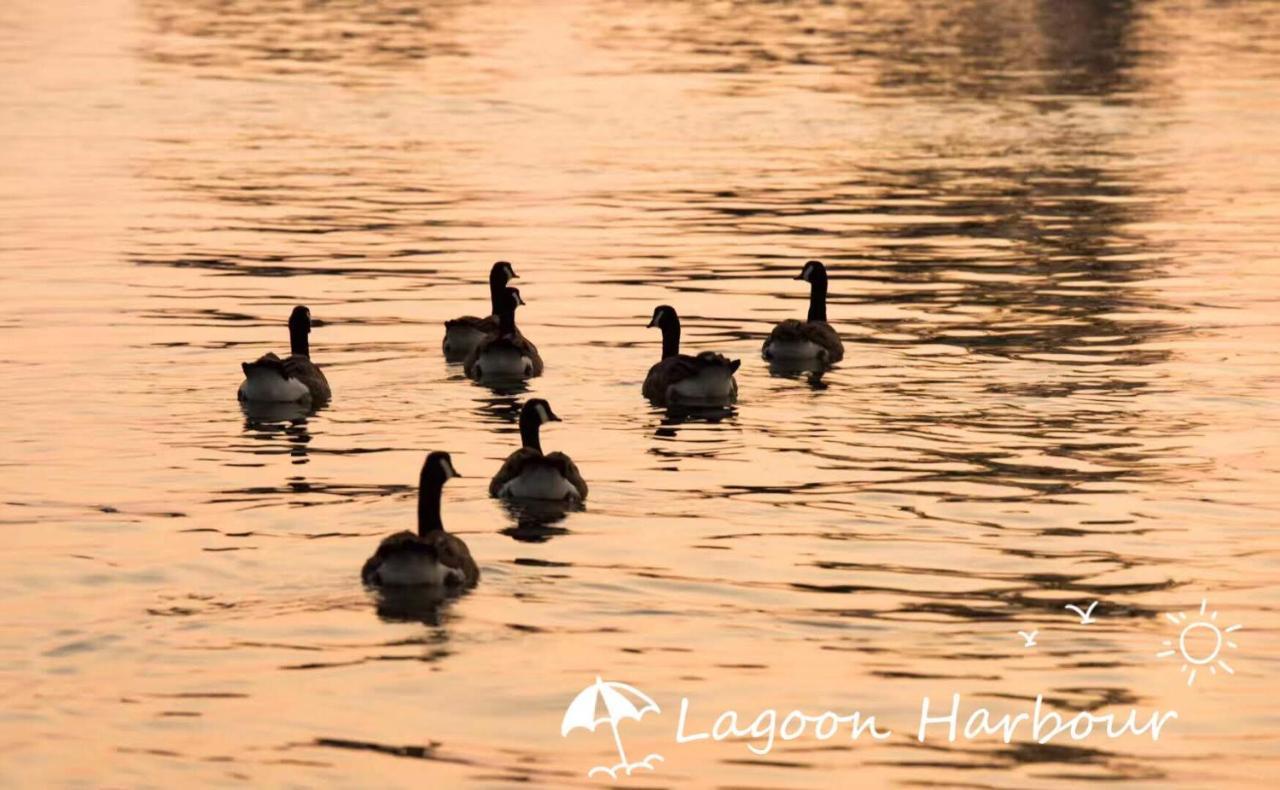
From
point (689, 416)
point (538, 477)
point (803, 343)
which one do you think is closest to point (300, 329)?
point (689, 416)

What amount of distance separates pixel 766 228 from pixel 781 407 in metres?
18.3

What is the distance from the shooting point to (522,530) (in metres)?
21.4

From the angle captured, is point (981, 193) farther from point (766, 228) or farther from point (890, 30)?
point (890, 30)

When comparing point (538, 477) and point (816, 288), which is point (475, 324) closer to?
point (816, 288)

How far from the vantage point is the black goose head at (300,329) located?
28797 millimetres

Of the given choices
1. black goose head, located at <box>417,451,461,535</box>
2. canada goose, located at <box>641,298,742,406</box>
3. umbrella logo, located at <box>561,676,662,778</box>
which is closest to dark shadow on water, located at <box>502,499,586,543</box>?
black goose head, located at <box>417,451,461,535</box>

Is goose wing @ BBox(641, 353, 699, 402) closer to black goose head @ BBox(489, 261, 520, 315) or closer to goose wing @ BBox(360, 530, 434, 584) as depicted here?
black goose head @ BBox(489, 261, 520, 315)

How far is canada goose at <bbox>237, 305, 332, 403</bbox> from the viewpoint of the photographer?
2706 centimetres

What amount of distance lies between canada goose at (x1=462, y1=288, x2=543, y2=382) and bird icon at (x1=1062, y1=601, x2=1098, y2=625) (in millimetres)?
11793

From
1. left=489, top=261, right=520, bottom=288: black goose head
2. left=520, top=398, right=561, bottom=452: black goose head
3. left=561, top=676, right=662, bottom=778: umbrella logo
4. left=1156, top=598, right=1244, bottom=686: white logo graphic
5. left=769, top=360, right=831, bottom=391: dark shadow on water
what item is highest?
left=489, top=261, right=520, bottom=288: black goose head

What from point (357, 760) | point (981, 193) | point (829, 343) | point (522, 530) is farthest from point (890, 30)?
point (357, 760)

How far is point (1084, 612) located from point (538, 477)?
5.78 meters

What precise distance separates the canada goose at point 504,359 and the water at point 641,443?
401mm

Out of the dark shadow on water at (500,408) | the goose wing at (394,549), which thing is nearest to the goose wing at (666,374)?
the dark shadow on water at (500,408)
